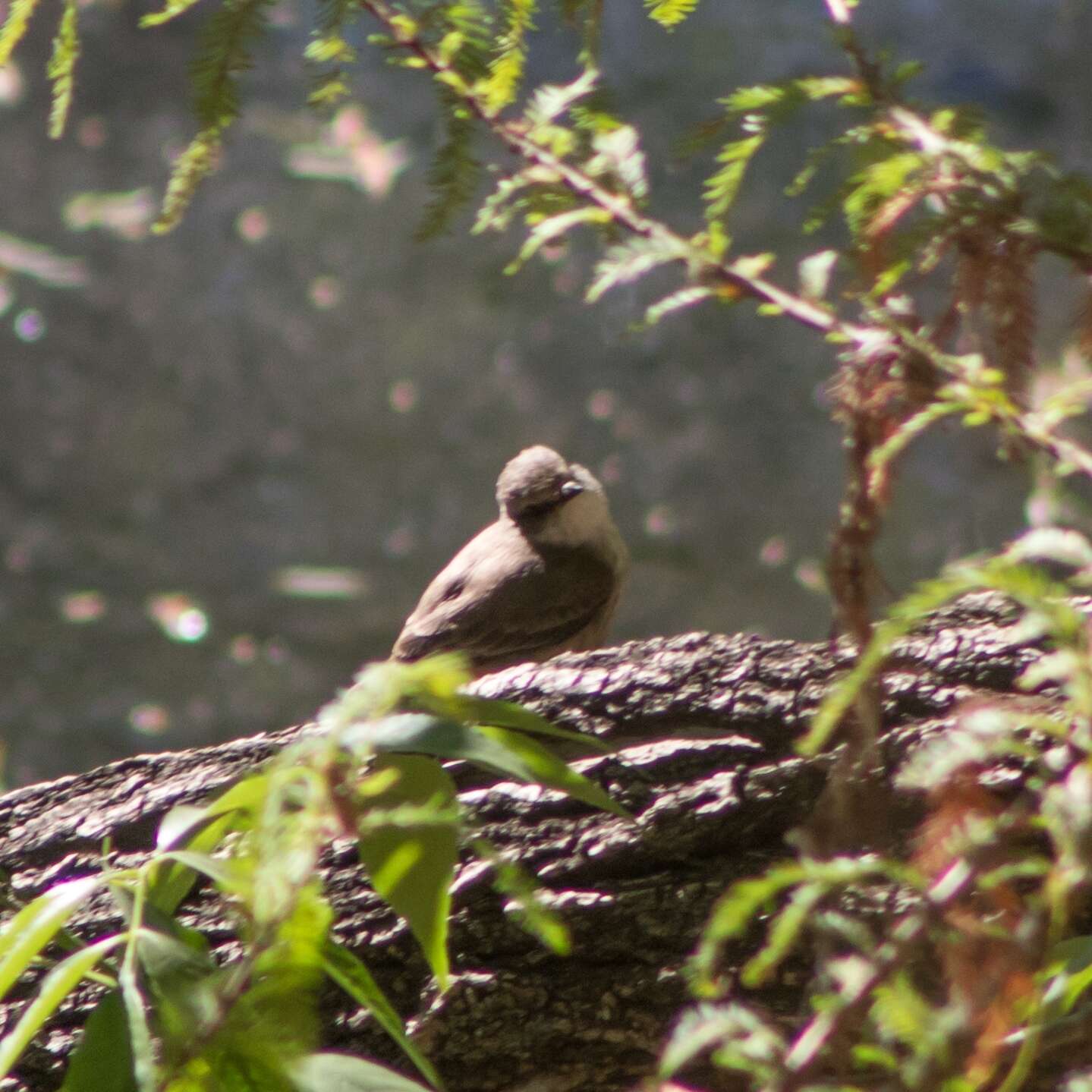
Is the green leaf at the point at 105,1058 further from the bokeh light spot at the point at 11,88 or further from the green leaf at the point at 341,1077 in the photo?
the bokeh light spot at the point at 11,88

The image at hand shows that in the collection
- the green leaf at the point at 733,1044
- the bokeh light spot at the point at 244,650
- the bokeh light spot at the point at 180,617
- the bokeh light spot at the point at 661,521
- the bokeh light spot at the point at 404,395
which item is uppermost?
the green leaf at the point at 733,1044

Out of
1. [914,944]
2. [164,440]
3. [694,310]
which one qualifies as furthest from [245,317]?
[914,944]

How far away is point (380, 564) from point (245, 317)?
173 cm

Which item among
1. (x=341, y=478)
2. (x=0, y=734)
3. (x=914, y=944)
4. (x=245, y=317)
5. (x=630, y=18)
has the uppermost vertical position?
(x=914, y=944)

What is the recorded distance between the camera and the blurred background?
9445mm

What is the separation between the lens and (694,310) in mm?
9414

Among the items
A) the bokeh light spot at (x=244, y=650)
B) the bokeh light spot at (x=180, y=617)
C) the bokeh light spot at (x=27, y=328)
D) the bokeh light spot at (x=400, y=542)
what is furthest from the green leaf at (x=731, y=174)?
A: the bokeh light spot at (x=27, y=328)

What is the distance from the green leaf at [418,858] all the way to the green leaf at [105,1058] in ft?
0.89

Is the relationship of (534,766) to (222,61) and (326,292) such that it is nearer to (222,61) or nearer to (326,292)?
(222,61)

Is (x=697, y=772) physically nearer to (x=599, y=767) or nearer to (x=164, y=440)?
(x=599, y=767)

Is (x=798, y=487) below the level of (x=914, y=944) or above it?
below

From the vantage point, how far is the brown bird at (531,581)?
4738mm

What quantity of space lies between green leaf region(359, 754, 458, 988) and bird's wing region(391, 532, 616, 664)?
3068 millimetres

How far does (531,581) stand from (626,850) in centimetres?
258
